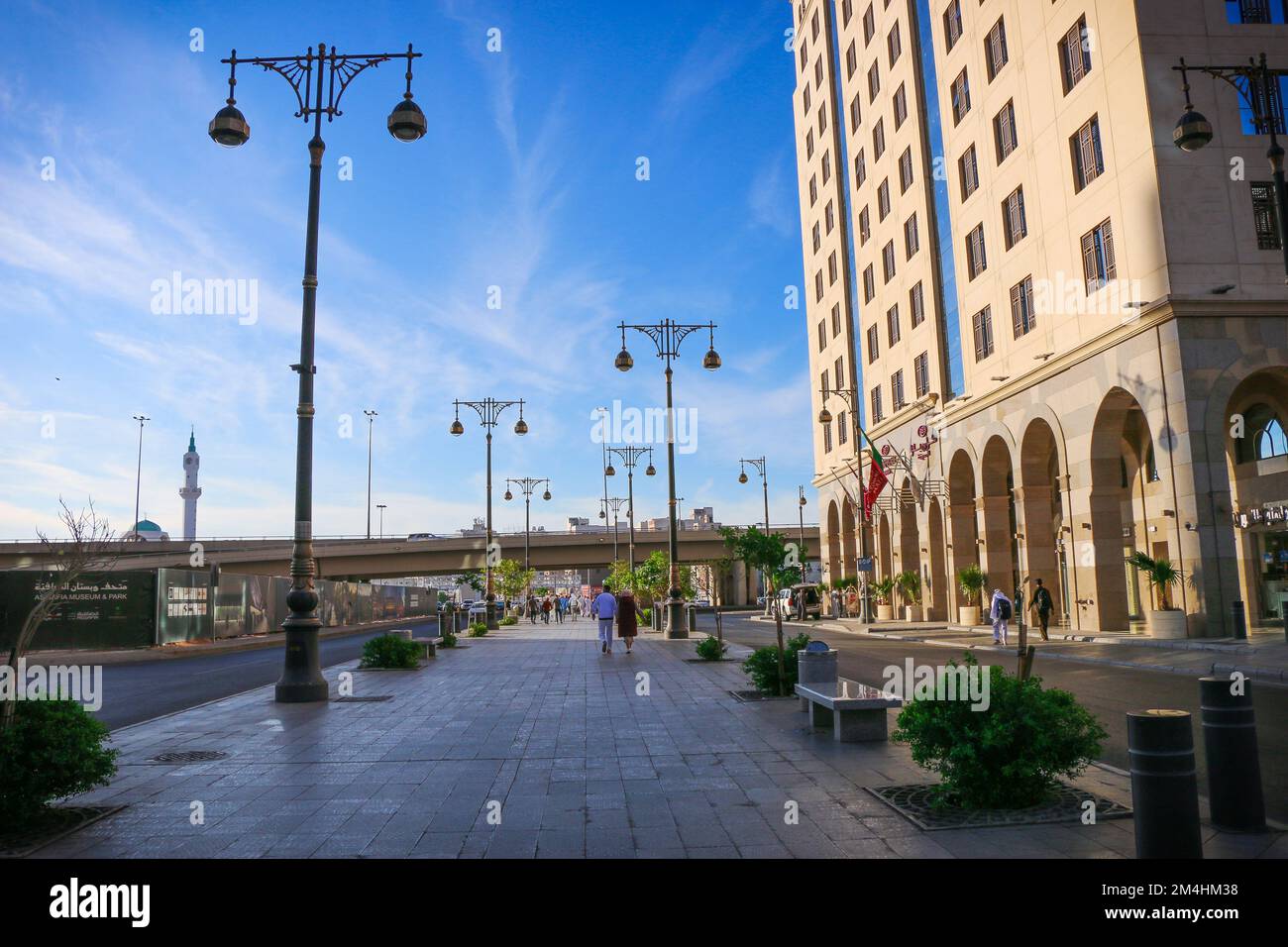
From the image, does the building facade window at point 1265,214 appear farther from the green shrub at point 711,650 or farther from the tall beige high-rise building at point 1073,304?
the green shrub at point 711,650

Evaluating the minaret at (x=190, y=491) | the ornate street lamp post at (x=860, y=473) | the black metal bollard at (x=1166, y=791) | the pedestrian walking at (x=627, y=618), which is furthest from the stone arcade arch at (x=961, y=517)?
the minaret at (x=190, y=491)

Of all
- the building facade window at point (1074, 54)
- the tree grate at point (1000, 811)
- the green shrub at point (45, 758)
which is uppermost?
the building facade window at point (1074, 54)

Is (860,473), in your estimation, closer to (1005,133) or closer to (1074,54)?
(1005,133)

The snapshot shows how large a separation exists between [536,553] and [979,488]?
157ft

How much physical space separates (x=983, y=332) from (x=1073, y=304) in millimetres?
7193


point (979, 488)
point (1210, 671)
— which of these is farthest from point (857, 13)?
point (1210, 671)

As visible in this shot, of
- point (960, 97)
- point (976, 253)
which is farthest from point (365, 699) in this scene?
point (960, 97)

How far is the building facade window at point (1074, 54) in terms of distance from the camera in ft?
89.5

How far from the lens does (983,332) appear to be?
116 feet

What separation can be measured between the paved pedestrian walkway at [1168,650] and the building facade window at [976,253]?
14.1m

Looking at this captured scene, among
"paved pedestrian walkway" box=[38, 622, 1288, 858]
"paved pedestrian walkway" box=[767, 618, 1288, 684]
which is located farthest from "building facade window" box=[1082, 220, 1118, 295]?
"paved pedestrian walkway" box=[38, 622, 1288, 858]

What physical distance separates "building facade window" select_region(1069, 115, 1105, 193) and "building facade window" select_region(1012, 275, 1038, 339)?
395 centimetres

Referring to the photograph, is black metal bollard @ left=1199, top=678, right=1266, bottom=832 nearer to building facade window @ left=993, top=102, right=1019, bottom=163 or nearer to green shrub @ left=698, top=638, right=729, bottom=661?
green shrub @ left=698, top=638, right=729, bottom=661
